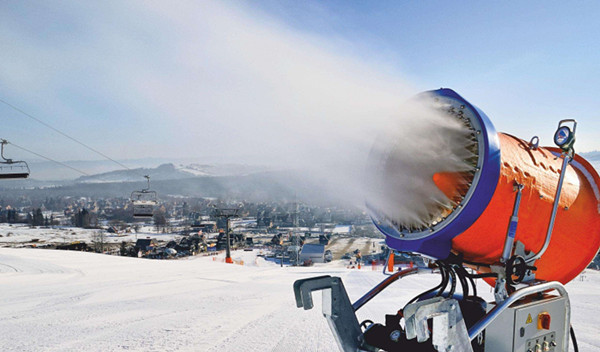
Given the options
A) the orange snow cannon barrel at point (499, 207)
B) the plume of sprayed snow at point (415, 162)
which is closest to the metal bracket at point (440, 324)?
the orange snow cannon barrel at point (499, 207)

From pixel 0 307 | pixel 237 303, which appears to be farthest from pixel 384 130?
pixel 0 307

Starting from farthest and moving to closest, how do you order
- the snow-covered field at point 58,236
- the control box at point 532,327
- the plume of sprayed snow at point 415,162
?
the snow-covered field at point 58,236, the plume of sprayed snow at point 415,162, the control box at point 532,327

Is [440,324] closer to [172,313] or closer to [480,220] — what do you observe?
[480,220]

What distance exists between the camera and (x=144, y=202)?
1938 cm

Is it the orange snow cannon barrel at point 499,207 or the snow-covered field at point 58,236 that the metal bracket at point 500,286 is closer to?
the orange snow cannon barrel at point 499,207

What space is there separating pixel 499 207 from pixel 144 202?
1954 cm

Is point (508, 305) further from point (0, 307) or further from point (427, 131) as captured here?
point (0, 307)

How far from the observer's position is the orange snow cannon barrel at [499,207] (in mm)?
2328

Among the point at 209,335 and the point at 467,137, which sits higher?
the point at 467,137

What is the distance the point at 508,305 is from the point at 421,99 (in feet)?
4.78

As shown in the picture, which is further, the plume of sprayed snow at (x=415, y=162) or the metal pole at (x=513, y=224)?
the plume of sprayed snow at (x=415, y=162)

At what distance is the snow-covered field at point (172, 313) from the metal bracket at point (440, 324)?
98.8 inches

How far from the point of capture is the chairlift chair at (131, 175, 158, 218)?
19.4 metres

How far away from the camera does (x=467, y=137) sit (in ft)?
8.14
